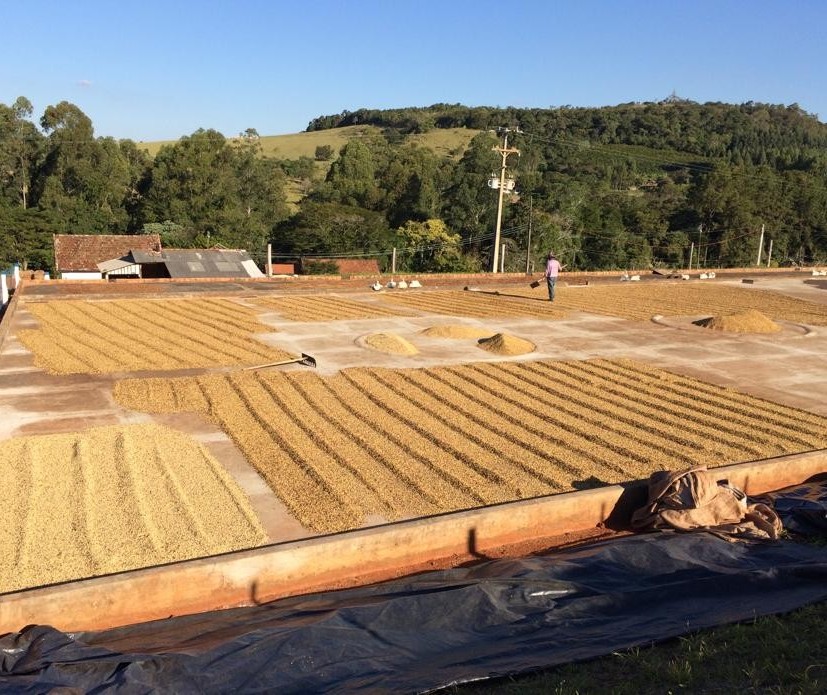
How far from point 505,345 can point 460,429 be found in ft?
16.4

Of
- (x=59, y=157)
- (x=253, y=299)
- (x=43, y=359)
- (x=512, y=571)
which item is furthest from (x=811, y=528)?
(x=59, y=157)

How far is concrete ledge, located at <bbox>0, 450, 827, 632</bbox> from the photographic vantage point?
4.69m

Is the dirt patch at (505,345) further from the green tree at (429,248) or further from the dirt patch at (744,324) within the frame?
the green tree at (429,248)

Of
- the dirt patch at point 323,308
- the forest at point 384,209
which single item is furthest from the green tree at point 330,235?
the dirt patch at point 323,308

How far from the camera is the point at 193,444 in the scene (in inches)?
325

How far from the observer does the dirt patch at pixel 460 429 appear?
7227mm

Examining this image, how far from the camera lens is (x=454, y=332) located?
15266 millimetres

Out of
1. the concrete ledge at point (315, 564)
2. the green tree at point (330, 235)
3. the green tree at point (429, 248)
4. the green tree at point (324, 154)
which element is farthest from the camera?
the green tree at point (324, 154)

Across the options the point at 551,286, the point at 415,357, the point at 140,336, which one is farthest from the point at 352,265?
the point at 415,357

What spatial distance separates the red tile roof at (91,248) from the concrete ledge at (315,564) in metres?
35.2

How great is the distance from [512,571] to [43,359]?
32.2 feet

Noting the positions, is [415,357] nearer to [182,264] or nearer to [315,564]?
[315,564]

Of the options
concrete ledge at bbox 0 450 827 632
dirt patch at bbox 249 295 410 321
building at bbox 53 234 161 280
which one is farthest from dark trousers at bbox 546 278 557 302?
Answer: building at bbox 53 234 161 280

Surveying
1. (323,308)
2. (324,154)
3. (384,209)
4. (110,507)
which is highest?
(324,154)
